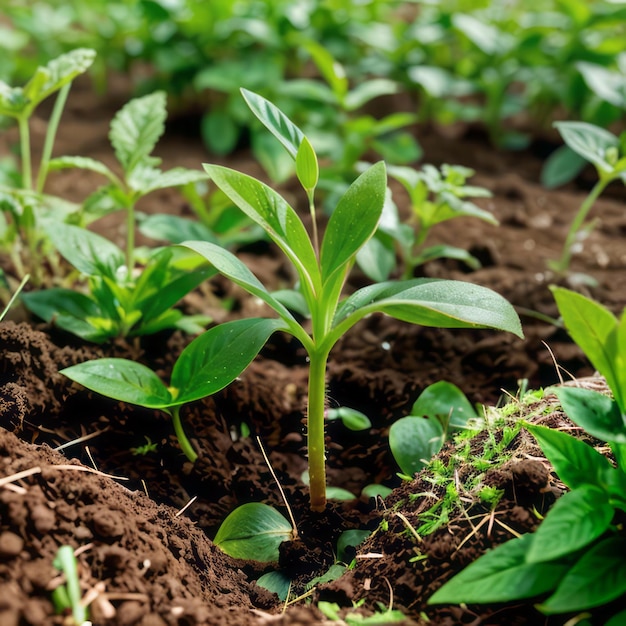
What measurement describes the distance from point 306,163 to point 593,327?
0.47 m

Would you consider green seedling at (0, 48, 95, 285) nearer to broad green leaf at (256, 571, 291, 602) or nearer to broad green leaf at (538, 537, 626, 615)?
broad green leaf at (256, 571, 291, 602)

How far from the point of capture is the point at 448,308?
0.91 meters

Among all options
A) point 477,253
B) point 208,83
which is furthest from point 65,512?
point 208,83

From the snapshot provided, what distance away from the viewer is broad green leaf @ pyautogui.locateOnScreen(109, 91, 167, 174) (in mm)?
1424

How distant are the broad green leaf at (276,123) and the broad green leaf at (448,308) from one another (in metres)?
0.28

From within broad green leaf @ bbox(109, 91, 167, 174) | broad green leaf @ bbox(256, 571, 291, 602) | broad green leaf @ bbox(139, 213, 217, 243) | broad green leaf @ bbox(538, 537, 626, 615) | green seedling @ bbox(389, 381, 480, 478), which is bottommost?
broad green leaf @ bbox(256, 571, 291, 602)

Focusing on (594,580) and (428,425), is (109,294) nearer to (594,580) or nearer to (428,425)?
(428,425)

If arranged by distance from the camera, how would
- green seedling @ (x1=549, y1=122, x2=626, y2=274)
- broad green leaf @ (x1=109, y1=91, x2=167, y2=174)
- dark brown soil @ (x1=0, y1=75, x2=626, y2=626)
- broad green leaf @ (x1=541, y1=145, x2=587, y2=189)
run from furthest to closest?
broad green leaf @ (x1=541, y1=145, x2=587, y2=189) → green seedling @ (x1=549, y1=122, x2=626, y2=274) → broad green leaf @ (x1=109, y1=91, x2=167, y2=174) → dark brown soil @ (x1=0, y1=75, x2=626, y2=626)

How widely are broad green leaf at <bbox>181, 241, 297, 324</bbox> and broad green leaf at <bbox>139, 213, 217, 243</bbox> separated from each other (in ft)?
1.77

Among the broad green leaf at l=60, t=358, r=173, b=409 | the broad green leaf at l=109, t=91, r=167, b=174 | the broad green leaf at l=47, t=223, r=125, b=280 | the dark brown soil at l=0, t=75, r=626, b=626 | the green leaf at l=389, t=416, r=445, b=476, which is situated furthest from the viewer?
the broad green leaf at l=109, t=91, r=167, b=174

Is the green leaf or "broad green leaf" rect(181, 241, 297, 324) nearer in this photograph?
"broad green leaf" rect(181, 241, 297, 324)

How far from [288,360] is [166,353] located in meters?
0.31

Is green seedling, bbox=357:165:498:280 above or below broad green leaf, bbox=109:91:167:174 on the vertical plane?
below

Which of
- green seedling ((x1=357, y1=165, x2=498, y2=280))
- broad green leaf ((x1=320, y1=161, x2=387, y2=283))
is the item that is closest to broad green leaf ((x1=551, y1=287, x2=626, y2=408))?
broad green leaf ((x1=320, y1=161, x2=387, y2=283))
